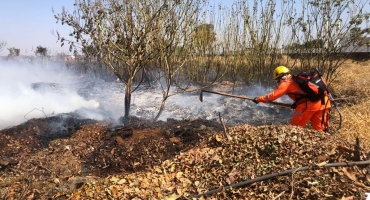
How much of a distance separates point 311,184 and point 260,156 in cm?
70

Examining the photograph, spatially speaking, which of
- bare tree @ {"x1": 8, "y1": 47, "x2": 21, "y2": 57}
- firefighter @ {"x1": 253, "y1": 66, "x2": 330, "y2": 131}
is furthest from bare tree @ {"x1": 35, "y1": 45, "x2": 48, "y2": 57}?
firefighter @ {"x1": 253, "y1": 66, "x2": 330, "y2": 131}

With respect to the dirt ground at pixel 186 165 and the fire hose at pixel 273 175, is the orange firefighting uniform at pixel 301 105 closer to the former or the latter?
the dirt ground at pixel 186 165

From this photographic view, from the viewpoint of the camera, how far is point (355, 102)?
8.48 m

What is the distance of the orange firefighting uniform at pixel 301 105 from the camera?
17.5 ft

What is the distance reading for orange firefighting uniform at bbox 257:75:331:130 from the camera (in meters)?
5.32

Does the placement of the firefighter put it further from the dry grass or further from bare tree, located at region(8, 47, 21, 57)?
bare tree, located at region(8, 47, 21, 57)

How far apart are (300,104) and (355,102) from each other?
158 inches

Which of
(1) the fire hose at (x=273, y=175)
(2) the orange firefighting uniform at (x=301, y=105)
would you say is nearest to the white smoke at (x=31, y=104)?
(2) the orange firefighting uniform at (x=301, y=105)

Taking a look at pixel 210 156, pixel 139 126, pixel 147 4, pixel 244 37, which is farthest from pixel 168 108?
pixel 210 156

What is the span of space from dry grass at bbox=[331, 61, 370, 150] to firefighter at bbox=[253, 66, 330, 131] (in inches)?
26.5

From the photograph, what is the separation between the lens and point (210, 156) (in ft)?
12.6

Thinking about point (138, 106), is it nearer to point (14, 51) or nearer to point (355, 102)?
point (355, 102)

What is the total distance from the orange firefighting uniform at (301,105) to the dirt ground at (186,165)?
47.6 inches

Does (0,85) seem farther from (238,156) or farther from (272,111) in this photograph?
(238,156)
